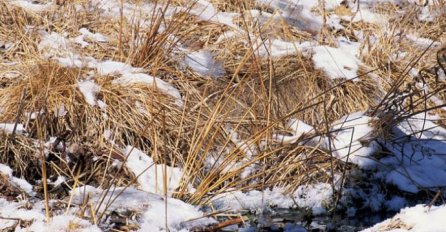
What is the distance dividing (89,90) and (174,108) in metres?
0.43

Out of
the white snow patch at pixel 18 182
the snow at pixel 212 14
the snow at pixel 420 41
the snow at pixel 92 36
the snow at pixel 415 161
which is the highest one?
the snow at pixel 420 41

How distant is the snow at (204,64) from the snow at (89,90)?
0.71 metres

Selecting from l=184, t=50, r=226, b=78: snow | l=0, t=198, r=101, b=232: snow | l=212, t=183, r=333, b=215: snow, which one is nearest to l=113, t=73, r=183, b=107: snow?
l=184, t=50, r=226, b=78: snow

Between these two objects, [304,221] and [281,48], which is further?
→ [281,48]

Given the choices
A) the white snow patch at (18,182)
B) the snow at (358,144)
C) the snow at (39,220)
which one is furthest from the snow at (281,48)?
the snow at (39,220)

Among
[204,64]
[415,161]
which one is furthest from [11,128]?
[415,161]

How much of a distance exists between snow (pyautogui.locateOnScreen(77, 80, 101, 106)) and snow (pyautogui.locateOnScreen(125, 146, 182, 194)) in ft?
0.96

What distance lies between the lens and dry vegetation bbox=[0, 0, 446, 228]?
334cm

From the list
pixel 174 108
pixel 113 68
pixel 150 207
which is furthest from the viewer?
pixel 113 68

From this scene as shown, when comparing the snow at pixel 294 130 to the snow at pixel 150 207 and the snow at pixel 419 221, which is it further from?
the snow at pixel 419 221

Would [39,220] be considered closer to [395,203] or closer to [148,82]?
[148,82]

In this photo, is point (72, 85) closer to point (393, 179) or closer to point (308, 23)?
point (393, 179)

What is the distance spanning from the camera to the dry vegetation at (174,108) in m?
3.34

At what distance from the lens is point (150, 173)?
335 cm
